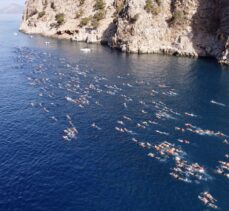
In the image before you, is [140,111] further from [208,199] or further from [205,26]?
[205,26]

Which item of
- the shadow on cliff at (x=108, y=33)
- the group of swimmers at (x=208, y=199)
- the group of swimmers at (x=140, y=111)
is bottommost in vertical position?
the group of swimmers at (x=208, y=199)

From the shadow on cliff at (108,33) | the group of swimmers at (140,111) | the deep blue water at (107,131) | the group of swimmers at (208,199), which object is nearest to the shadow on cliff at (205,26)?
the deep blue water at (107,131)

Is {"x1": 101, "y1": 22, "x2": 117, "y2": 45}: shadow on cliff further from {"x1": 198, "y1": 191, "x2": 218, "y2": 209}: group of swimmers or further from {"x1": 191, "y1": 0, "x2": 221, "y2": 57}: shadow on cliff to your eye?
{"x1": 198, "y1": 191, "x2": 218, "y2": 209}: group of swimmers

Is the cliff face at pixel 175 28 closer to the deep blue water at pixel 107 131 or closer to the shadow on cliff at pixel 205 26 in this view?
the shadow on cliff at pixel 205 26

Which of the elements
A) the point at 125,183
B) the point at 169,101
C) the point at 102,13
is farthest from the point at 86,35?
the point at 125,183

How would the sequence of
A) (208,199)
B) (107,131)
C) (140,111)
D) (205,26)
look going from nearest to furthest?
(208,199) < (107,131) < (140,111) < (205,26)

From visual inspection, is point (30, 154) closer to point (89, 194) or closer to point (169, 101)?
point (89, 194)

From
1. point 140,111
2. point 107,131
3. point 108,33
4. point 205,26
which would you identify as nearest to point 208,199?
point 107,131

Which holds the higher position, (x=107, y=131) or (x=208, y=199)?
(x=107, y=131)
